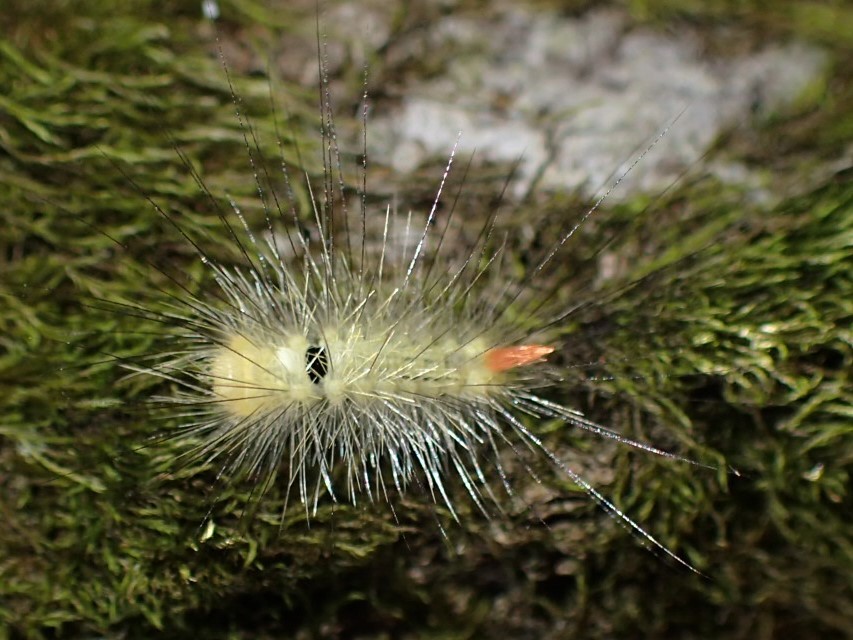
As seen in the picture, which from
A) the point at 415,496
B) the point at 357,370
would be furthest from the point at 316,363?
the point at 415,496

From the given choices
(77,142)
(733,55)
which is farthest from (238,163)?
(733,55)

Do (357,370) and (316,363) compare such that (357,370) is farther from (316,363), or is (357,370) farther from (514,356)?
(514,356)

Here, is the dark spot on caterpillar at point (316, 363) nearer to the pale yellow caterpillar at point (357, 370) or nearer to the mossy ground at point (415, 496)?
the pale yellow caterpillar at point (357, 370)

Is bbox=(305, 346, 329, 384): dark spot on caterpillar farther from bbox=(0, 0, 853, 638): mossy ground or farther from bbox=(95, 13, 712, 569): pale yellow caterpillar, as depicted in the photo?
bbox=(0, 0, 853, 638): mossy ground

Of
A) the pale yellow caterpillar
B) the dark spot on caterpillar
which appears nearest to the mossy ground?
the pale yellow caterpillar

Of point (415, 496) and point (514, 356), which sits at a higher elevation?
point (514, 356)

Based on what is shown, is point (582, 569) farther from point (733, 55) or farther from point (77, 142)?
point (77, 142)
